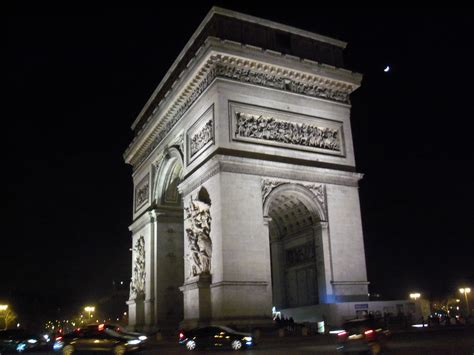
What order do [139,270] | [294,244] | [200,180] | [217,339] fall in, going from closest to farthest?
[217,339], [200,180], [294,244], [139,270]

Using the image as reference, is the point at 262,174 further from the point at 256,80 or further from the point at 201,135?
the point at 256,80

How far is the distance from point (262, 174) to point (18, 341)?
1305 cm

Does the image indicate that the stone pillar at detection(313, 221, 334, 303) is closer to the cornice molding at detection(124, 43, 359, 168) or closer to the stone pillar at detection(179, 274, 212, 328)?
the stone pillar at detection(179, 274, 212, 328)

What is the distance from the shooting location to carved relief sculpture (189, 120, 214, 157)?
91.7 ft

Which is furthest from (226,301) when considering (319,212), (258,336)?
(319,212)

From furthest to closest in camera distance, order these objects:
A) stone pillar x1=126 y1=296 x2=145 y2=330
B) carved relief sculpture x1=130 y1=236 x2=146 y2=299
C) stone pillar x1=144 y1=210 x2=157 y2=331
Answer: carved relief sculpture x1=130 y1=236 x2=146 y2=299, stone pillar x1=126 y1=296 x2=145 y2=330, stone pillar x1=144 y1=210 x2=157 y2=331

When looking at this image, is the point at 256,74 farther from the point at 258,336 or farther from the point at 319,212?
the point at 258,336

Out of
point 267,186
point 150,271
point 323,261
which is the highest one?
point 267,186

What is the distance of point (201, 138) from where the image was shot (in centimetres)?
2902

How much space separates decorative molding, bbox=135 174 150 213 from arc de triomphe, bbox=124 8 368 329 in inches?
225

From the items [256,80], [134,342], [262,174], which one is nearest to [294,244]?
[262,174]

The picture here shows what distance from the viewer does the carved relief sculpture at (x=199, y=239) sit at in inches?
1025

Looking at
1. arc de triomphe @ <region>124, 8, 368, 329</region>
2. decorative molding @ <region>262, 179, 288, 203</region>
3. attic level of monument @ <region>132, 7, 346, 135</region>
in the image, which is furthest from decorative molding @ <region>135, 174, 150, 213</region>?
decorative molding @ <region>262, 179, 288, 203</region>

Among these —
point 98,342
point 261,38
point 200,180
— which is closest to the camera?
point 98,342
